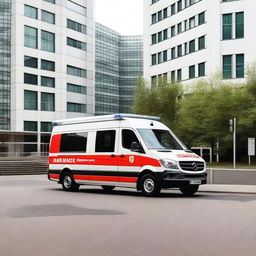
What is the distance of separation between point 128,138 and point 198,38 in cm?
3899

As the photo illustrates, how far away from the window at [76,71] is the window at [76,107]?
4516mm

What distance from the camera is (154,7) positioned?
62.4 m

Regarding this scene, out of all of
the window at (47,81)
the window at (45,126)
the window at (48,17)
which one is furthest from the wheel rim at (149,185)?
the window at (48,17)

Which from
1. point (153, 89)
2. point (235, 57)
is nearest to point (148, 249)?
point (153, 89)

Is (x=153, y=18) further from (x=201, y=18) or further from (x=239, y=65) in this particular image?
(x=239, y=65)

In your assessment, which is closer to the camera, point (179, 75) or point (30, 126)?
point (179, 75)

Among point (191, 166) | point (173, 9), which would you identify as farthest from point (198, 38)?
point (191, 166)

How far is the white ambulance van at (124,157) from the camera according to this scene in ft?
50.6

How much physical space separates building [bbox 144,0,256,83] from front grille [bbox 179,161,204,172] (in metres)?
27.1

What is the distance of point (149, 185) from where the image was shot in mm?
15703

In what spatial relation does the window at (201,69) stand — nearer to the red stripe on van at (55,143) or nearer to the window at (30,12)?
the window at (30,12)

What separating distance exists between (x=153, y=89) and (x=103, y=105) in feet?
161

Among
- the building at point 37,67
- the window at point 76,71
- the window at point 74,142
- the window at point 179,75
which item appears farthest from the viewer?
the window at point 76,71

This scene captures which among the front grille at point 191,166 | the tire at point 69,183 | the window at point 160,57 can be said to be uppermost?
the window at point 160,57
